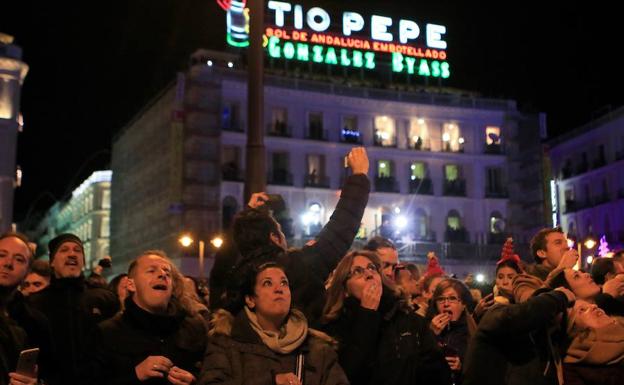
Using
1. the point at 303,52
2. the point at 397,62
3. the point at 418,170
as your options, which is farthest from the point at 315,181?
the point at 397,62

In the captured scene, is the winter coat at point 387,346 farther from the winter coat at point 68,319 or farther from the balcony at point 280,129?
the balcony at point 280,129

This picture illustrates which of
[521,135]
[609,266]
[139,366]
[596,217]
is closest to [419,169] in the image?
[521,135]

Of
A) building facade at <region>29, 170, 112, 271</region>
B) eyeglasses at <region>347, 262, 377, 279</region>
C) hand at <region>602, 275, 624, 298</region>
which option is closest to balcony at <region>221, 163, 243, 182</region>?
building facade at <region>29, 170, 112, 271</region>

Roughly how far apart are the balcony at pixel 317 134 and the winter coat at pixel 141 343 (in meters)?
40.1

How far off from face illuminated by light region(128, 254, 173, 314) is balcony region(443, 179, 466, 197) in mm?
43169

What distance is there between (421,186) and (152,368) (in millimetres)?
43055

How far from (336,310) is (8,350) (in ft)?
6.69

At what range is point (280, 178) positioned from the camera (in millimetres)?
43094

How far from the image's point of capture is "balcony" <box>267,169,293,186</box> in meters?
42.9

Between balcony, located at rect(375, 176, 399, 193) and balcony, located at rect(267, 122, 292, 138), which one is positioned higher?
balcony, located at rect(267, 122, 292, 138)

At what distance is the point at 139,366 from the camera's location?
411cm

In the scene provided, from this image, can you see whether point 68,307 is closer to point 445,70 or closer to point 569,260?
point 569,260

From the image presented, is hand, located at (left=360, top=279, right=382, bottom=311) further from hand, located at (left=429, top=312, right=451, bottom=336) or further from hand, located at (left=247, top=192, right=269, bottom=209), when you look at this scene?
hand, located at (left=429, top=312, right=451, bottom=336)

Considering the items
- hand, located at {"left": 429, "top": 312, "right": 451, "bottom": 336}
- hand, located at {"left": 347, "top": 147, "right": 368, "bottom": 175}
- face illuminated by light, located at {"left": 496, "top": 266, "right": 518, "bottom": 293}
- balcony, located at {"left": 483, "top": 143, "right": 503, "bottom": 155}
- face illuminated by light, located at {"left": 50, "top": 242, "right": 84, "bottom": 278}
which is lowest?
hand, located at {"left": 429, "top": 312, "right": 451, "bottom": 336}
